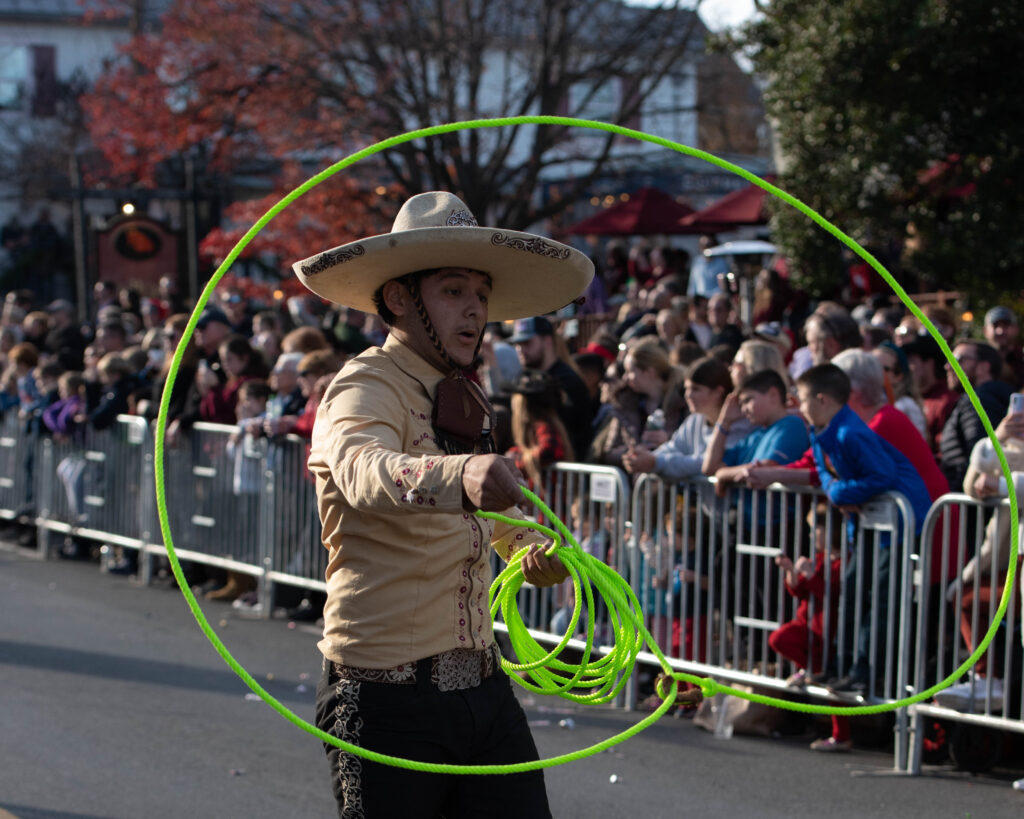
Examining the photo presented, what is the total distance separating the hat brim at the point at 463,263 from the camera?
3.34m

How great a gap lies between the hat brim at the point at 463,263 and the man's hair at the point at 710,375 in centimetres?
376

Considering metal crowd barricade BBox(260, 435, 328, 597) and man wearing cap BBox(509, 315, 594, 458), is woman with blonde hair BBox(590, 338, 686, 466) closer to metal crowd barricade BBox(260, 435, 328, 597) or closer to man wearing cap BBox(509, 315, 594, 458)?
man wearing cap BBox(509, 315, 594, 458)

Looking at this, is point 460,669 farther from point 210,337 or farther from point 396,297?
point 210,337

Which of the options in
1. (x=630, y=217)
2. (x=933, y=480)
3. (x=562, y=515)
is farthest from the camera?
(x=630, y=217)

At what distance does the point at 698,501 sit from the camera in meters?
7.20

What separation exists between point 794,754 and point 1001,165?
7.03 m

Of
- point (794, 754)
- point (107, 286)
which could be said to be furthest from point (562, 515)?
point (107, 286)

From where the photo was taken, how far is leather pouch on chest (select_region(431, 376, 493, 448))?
343 centimetres

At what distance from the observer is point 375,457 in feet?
9.82

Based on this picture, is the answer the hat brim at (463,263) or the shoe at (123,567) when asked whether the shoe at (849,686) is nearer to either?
the hat brim at (463,263)

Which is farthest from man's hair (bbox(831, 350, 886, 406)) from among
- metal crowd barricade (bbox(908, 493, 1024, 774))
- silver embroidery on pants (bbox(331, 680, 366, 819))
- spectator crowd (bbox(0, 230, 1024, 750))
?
silver embroidery on pants (bbox(331, 680, 366, 819))

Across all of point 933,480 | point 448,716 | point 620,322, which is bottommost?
point 448,716

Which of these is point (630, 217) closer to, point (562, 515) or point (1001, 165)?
point (1001, 165)

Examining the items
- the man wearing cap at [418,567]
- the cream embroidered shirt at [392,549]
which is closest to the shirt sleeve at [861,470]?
the man wearing cap at [418,567]
